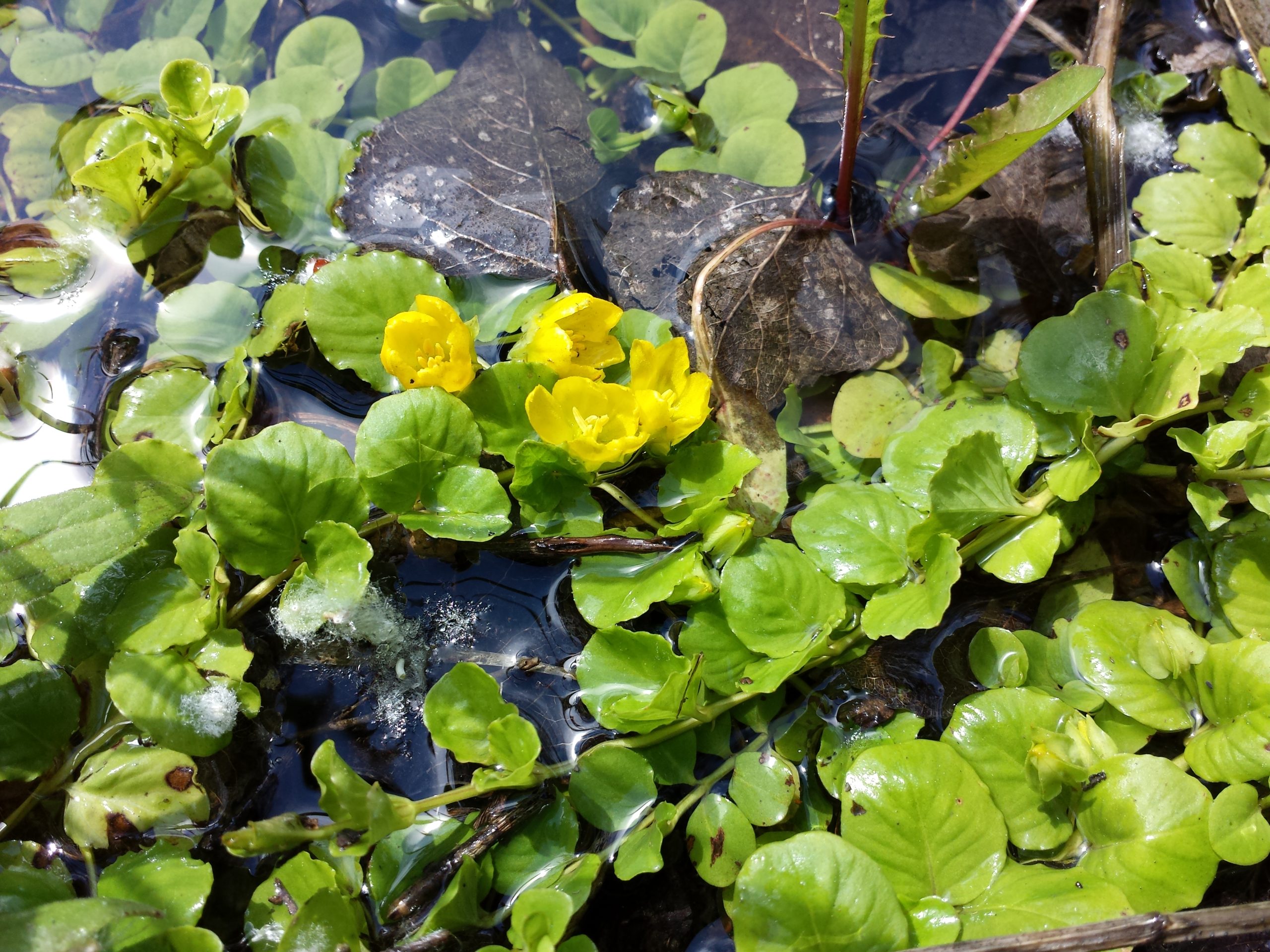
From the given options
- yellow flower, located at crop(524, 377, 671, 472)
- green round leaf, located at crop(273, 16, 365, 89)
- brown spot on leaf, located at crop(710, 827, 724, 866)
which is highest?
green round leaf, located at crop(273, 16, 365, 89)

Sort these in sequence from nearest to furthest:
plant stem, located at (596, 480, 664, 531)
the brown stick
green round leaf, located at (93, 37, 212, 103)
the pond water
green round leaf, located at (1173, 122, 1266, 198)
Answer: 1. the brown stick
2. the pond water
3. plant stem, located at (596, 480, 664, 531)
4. green round leaf, located at (1173, 122, 1266, 198)
5. green round leaf, located at (93, 37, 212, 103)

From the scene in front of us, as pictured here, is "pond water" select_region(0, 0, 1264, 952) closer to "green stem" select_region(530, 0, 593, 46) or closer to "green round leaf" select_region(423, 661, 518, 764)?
"green stem" select_region(530, 0, 593, 46)

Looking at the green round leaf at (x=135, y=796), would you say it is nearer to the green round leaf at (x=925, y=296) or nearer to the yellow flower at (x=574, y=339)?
the yellow flower at (x=574, y=339)

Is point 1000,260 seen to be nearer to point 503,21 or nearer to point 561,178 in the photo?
point 561,178

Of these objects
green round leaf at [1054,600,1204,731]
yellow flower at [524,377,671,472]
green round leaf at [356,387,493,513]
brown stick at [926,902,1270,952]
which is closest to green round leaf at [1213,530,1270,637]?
green round leaf at [1054,600,1204,731]

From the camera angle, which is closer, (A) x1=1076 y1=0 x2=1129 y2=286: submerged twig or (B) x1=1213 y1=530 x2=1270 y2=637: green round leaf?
(B) x1=1213 y1=530 x2=1270 y2=637: green round leaf

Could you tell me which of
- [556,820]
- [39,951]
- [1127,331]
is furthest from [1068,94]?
[39,951]

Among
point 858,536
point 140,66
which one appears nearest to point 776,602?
point 858,536

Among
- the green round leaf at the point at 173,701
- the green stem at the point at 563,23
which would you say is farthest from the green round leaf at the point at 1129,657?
the green stem at the point at 563,23
